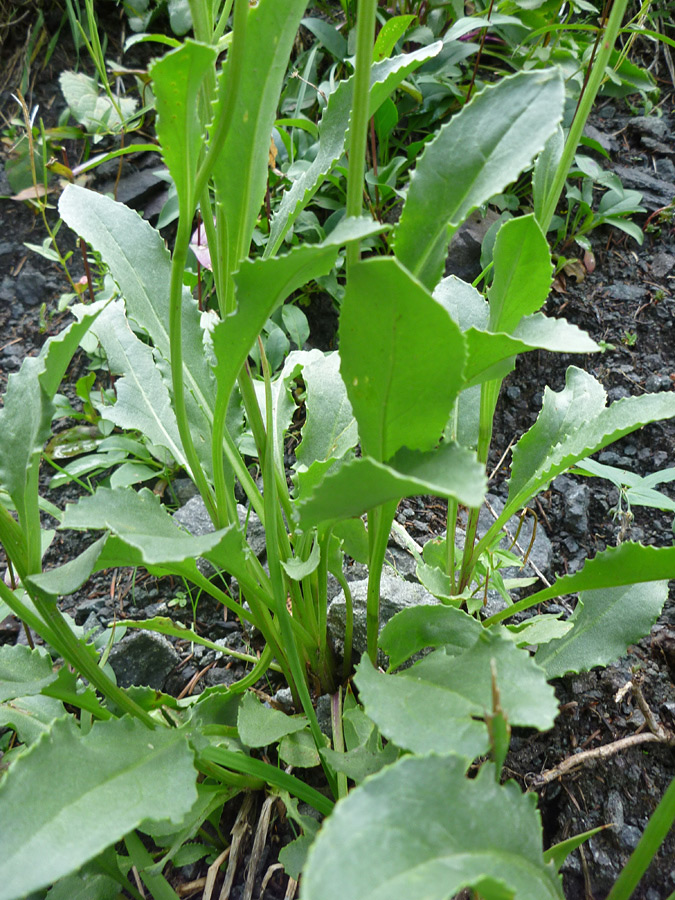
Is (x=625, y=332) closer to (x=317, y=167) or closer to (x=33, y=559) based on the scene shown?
(x=317, y=167)

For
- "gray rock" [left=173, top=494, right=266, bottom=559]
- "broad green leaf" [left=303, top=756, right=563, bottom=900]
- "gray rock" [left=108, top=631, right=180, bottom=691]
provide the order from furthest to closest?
"gray rock" [left=173, top=494, right=266, bottom=559] → "gray rock" [left=108, top=631, right=180, bottom=691] → "broad green leaf" [left=303, top=756, right=563, bottom=900]

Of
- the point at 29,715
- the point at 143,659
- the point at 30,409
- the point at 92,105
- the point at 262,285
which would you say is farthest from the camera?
the point at 92,105

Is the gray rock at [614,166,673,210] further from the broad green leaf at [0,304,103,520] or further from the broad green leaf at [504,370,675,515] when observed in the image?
the broad green leaf at [0,304,103,520]

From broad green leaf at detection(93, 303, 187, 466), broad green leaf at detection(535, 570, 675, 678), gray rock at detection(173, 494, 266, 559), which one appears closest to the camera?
broad green leaf at detection(535, 570, 675, 678)

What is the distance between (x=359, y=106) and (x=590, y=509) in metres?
0.91

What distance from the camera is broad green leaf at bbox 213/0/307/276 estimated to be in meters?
0.56

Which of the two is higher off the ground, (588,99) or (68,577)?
(588,99)

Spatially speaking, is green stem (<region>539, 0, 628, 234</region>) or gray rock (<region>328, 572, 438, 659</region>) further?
gray rock (<region>328, 572, 438, 659</region>)

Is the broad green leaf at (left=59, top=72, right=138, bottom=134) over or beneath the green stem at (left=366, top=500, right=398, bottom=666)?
over

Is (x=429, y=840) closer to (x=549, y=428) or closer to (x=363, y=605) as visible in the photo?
(x=363, y=605)

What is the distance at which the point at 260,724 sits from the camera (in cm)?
72

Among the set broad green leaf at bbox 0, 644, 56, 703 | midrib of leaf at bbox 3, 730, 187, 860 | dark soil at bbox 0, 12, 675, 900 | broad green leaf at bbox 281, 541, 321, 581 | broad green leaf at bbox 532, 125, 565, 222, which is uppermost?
broad green leaf at bbox 532, 125, 565, 222

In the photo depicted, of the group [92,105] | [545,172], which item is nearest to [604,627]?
[545,172]

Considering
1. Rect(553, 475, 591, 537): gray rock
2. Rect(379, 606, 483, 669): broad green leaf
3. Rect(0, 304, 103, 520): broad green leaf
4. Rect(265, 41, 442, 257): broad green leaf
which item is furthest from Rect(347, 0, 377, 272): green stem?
Rect(553, 475, 591, 537): gray rock
